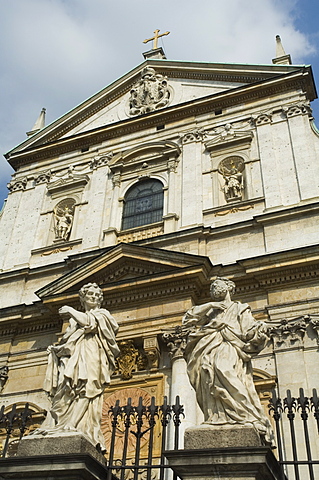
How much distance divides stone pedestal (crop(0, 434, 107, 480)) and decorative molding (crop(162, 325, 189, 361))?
663 cm

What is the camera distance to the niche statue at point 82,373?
6.25 metres

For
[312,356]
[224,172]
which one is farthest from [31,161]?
[312,356]

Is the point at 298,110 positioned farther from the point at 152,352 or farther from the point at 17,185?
the point at 17,185

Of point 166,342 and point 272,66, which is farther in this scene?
point 272,66

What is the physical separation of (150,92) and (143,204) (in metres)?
5.25

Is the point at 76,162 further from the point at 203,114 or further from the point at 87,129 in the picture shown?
the point at 203,114

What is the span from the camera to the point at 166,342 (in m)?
13.0

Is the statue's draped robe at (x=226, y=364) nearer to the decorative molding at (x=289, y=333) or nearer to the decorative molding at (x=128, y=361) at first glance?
the decorative molding at (x=289, y=333)

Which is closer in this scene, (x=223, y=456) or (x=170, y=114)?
(x=223, y=456)

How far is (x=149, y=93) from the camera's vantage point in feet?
66.2

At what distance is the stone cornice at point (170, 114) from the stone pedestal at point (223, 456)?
13722mm

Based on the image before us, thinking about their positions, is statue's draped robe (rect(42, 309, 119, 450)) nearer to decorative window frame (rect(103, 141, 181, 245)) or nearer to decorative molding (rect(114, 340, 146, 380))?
decorative molding (rect(114, 340, 146, 380))

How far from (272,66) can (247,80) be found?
91 centimetres

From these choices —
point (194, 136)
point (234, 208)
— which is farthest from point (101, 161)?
point (234, 208)
